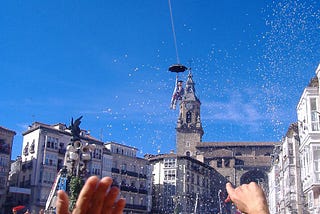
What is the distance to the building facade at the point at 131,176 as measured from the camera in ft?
225

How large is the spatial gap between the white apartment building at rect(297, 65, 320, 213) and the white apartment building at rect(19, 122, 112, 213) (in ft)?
112

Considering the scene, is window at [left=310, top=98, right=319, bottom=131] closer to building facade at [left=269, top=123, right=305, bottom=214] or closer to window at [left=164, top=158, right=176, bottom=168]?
building facade at [left=269, top=123, right=305, bottom=214]

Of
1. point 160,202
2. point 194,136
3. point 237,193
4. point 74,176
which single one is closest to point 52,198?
point 74,176

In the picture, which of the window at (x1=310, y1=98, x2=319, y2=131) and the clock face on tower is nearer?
the window at (x1=310, y1=98, x2=319, y2=131)

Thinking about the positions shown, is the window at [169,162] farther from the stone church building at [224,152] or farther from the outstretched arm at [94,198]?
the outstretched arm at [94,198]

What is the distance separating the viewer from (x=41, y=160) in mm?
56312

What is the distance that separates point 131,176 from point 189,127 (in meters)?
36.4

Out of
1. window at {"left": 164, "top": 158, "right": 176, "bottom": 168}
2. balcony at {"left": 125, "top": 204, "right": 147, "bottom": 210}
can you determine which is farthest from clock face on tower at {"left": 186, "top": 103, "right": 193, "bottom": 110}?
balcony at {"left": 125, "top": 204, "right": 147, "bottom": 210}

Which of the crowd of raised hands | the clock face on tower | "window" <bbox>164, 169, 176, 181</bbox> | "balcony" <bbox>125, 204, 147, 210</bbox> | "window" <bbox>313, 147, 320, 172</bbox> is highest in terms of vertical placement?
the clock face on tower

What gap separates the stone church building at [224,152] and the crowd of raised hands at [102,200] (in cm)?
9735

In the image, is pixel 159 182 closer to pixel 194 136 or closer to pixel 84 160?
pixel 194 136

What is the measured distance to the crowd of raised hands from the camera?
1.84m

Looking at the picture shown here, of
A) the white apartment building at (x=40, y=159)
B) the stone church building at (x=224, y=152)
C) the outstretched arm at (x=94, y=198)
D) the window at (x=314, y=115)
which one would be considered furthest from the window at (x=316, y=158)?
the stone church building at (x=224, y=152)

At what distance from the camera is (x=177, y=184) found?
7950cm
